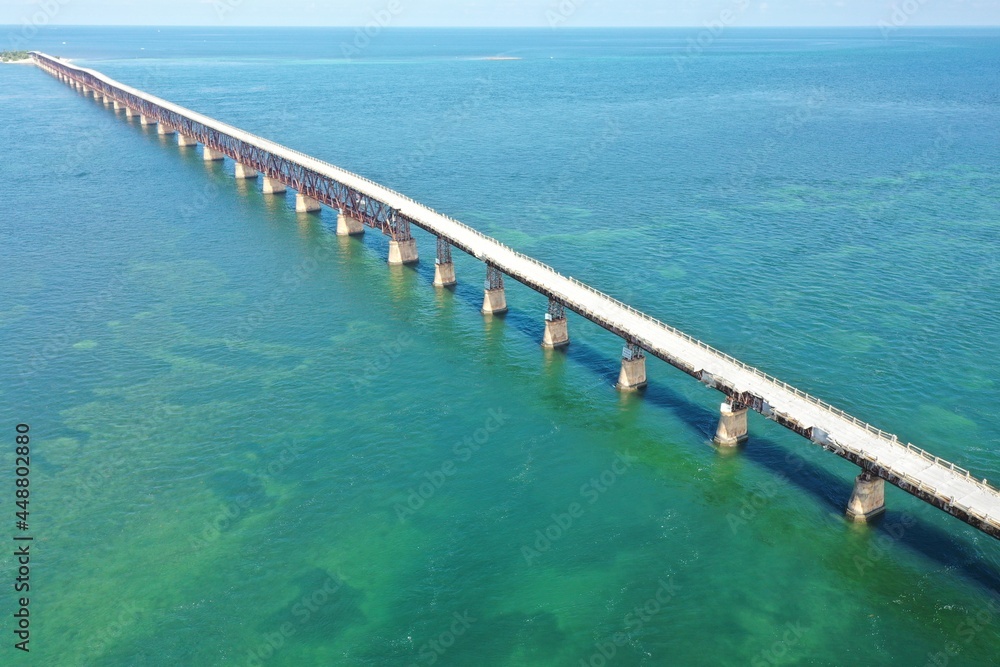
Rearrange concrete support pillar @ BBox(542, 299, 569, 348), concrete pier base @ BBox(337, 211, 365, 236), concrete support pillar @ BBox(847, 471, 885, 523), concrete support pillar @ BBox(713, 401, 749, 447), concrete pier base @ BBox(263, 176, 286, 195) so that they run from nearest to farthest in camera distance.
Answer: concrete support pillar @ BBox(847, 471, 885, 523) < concrete support pillar @ BBox(713, 401, 749, 447) < concrete support pillar @ BBox(542, 299, 569, 348) < concrete pier base @ BBox(337, 211, 365, 236) < concrete pier base @ BBox(263, 176, 286, 195)

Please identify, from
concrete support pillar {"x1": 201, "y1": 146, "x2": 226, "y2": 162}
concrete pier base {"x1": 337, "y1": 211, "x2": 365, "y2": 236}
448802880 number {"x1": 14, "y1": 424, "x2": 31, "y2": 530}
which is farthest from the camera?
concrete support pillar {"x1": 201, "y1": 146, "x2": 226, "y2": 162}

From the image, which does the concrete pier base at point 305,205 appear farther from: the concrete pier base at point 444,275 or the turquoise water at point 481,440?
the concrete pier base at point 444,275

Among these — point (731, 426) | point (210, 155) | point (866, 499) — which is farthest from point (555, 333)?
point (210, 155)

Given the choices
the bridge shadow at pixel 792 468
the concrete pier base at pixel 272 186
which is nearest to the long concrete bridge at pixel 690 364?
the bridge shadow at pixel 792 468

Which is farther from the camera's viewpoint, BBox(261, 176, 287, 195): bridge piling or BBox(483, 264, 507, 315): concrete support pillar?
BBox(261, 176, 287, 195): bridge piling

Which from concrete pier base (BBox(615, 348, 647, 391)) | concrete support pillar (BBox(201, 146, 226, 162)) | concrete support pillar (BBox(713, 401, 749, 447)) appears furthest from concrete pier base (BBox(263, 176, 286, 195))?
concrete support pillar (BBox(713, 401, 749, 447))

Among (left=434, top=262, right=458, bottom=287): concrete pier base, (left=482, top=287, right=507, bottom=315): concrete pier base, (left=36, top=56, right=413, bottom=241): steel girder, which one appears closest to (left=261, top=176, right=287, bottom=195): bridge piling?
(left=36, top=56, right=413, bottom=241): steel girder

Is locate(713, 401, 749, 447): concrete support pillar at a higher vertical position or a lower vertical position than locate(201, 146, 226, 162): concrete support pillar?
lower

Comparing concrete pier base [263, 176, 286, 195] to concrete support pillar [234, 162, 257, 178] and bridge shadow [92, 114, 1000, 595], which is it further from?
bridge shadow [92, 114, 1000, 595]

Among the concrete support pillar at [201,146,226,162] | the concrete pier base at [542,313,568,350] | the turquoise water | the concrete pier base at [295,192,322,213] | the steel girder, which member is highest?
the steel girder
